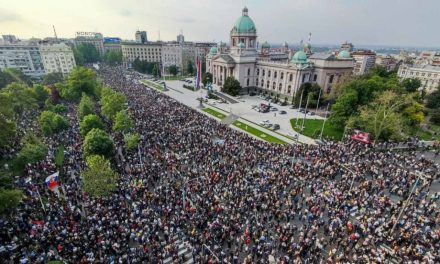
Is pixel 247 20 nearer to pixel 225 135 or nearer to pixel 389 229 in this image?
pixel 225 135

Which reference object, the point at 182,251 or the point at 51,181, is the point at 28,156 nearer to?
the point at 51,181

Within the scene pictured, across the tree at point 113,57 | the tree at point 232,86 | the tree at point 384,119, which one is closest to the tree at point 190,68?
the tree at point 232,86

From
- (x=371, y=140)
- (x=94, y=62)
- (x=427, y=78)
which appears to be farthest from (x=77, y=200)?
(x=94, y=62)

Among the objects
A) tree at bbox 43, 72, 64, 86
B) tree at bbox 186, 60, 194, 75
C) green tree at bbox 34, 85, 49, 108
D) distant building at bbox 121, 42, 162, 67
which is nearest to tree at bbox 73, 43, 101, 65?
distant building at bbox 121, 42, 162, 67

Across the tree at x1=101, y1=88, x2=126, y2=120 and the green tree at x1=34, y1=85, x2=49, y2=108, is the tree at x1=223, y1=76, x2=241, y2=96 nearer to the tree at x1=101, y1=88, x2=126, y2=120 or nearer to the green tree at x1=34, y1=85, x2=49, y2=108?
the tree at x1=101, y1=88, x2=126, y2=120

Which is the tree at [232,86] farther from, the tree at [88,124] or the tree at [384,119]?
the tree at [88,124]

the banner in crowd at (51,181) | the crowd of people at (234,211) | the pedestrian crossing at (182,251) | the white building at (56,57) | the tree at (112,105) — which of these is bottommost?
the pedestrian crossing at (182,251)

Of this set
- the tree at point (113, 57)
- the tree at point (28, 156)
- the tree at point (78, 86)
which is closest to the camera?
the tree at point (28, 156)
